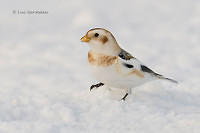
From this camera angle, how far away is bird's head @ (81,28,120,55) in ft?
17.9

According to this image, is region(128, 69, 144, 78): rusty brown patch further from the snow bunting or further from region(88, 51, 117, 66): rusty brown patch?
region(88, 51, 117, 66): rusty brown patch

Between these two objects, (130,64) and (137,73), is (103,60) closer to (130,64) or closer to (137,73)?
(130,64)

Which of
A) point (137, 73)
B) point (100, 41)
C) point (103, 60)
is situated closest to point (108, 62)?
point (103, 60)

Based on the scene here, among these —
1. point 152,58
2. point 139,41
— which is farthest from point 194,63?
point 139,41

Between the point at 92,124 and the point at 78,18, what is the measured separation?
8102 millimetres

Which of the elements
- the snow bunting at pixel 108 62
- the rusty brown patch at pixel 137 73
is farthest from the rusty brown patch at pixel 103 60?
the rusty brown patch at pixel 137 73

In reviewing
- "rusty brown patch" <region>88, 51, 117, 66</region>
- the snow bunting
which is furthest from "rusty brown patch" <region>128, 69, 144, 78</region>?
"rusty brown patch" <region>88, 51, 117, 66</region>

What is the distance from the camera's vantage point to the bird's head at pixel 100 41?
5.46m

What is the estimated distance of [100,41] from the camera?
549 cm

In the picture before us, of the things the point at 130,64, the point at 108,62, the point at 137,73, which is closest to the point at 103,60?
the point at 108,62

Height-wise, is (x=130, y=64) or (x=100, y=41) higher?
(x=100, y=41)

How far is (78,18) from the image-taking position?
12547mm

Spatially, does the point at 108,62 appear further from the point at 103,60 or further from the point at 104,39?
the point at 104,39

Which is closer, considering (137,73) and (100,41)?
(100,41)
